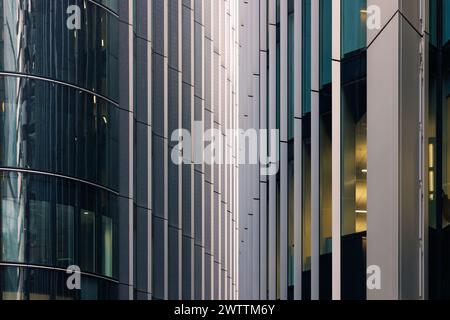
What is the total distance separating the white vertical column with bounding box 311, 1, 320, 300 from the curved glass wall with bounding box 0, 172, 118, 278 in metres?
9.61

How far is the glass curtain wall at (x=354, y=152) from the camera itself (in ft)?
87.2

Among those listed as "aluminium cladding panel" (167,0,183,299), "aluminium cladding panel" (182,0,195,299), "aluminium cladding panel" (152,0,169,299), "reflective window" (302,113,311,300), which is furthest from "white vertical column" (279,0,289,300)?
"aluminium cladding panel" (182,0,195,299)

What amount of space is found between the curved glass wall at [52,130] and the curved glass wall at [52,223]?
504 millimetres

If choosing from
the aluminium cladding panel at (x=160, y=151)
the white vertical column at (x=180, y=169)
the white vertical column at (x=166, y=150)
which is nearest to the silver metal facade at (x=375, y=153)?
the aluminium cladding panel at (x=160, y=151)

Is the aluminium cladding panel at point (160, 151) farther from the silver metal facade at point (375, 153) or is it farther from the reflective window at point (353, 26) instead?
the reflective window at point (353, 26)

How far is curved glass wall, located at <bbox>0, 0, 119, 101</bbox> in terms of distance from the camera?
38.1 meters

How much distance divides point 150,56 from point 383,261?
22588 mm

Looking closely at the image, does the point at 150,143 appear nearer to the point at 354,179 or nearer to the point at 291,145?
the point at 291,145

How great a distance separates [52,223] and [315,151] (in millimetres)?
9860

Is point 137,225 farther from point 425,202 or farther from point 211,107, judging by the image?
point 425,202

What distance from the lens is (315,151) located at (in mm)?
31172

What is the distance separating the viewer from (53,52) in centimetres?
3884

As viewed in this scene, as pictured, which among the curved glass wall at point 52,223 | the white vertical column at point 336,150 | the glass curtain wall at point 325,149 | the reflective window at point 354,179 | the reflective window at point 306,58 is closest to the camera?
the reflective window at point 354,179
